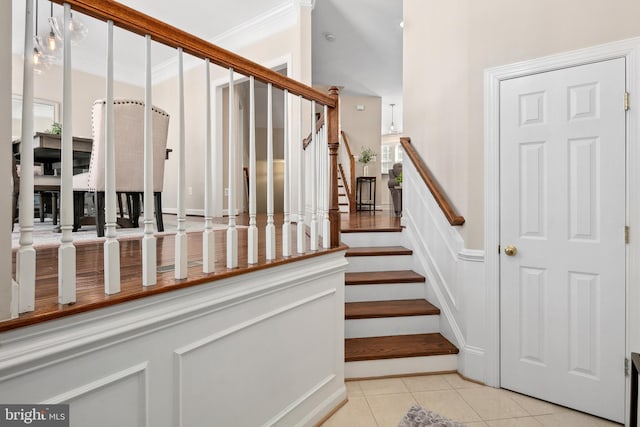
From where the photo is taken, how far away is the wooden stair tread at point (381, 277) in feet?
9.07

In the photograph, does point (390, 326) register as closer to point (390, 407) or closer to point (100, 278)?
point (390, 407)

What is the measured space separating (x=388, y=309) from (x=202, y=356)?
5.52 feet

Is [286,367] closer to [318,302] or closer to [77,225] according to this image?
[318,302]

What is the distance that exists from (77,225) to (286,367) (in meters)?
2.48

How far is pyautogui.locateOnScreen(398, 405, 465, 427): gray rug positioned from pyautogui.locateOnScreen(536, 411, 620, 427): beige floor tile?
57cm

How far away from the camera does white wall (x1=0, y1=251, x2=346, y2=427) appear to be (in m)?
0.89

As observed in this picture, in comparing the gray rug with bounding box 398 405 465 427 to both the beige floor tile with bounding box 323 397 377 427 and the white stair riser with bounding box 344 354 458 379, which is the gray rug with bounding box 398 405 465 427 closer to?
the beige floor tile with bounding box 323 397 377 427

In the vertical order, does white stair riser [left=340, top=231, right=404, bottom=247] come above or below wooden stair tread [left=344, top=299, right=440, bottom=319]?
above

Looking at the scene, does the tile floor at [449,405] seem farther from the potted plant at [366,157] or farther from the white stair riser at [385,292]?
the potted plant at [366,157]

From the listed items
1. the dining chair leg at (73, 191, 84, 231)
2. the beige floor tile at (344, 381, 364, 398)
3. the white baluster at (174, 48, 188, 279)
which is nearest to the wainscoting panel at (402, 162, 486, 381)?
the beige floor tile at (344, 381, 364, 398)

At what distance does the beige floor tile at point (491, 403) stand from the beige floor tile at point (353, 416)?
63 centimetres

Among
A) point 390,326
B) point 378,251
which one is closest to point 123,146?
point 378,251

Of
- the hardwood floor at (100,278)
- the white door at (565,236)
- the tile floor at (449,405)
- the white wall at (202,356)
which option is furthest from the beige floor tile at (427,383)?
the hardwood floor at (100,278)

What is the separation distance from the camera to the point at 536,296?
7.09 feet
